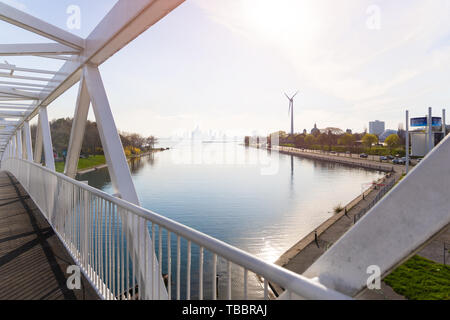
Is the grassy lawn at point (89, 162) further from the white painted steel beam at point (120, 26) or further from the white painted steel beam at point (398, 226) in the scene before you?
the white painted steel beam at point (398, 226)

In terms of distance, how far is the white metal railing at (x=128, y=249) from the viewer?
3.45 feet

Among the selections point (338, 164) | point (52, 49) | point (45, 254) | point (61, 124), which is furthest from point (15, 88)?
point (338, 164)

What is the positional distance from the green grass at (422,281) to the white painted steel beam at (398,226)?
10.3 meters

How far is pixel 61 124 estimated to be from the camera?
4969cm

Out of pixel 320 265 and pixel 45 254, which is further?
pixel 45 254

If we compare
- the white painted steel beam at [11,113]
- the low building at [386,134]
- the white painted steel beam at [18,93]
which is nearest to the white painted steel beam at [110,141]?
the white painted steel beam at [18,93]

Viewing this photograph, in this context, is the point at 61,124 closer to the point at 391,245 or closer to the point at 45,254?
the point at 45,254

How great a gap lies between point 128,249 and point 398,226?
7.82ft

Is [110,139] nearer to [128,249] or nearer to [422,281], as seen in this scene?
[128,249]

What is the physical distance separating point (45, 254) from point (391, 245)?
393 centimetres

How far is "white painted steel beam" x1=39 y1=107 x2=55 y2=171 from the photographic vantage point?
29.4 feet

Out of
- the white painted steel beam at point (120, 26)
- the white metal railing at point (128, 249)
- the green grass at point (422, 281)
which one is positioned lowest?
the green grass at point (422, 281)

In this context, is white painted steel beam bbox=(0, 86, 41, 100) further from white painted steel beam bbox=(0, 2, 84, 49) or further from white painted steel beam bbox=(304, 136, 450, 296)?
white painted steel beam bbox=(304, 136, 450, 296)
